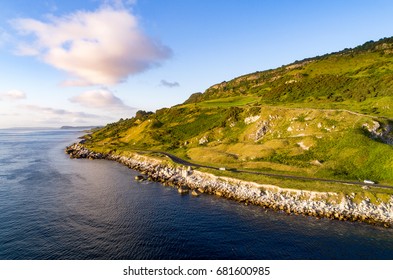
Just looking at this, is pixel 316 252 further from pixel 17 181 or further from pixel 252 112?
pixel 252 112

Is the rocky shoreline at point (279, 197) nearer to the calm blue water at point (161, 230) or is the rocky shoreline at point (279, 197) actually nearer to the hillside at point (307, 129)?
the calm blue water at point (161, 230)

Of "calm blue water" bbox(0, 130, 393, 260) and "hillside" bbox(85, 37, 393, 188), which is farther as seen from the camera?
"hillside" bbox(85, 37, 393, 188)

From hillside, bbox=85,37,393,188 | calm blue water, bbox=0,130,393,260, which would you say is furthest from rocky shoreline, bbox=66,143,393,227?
hillside, bbox=85,37,393,188

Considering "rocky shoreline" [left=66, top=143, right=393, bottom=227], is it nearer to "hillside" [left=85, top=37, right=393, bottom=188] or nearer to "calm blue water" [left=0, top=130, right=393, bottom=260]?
"calm blue water" [left=0, top=130, right=393, bottom=260]

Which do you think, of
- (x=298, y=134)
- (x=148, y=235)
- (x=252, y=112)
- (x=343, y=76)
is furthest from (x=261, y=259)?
(x=343, y=76)

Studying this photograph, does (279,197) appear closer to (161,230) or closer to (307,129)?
(161,230)
